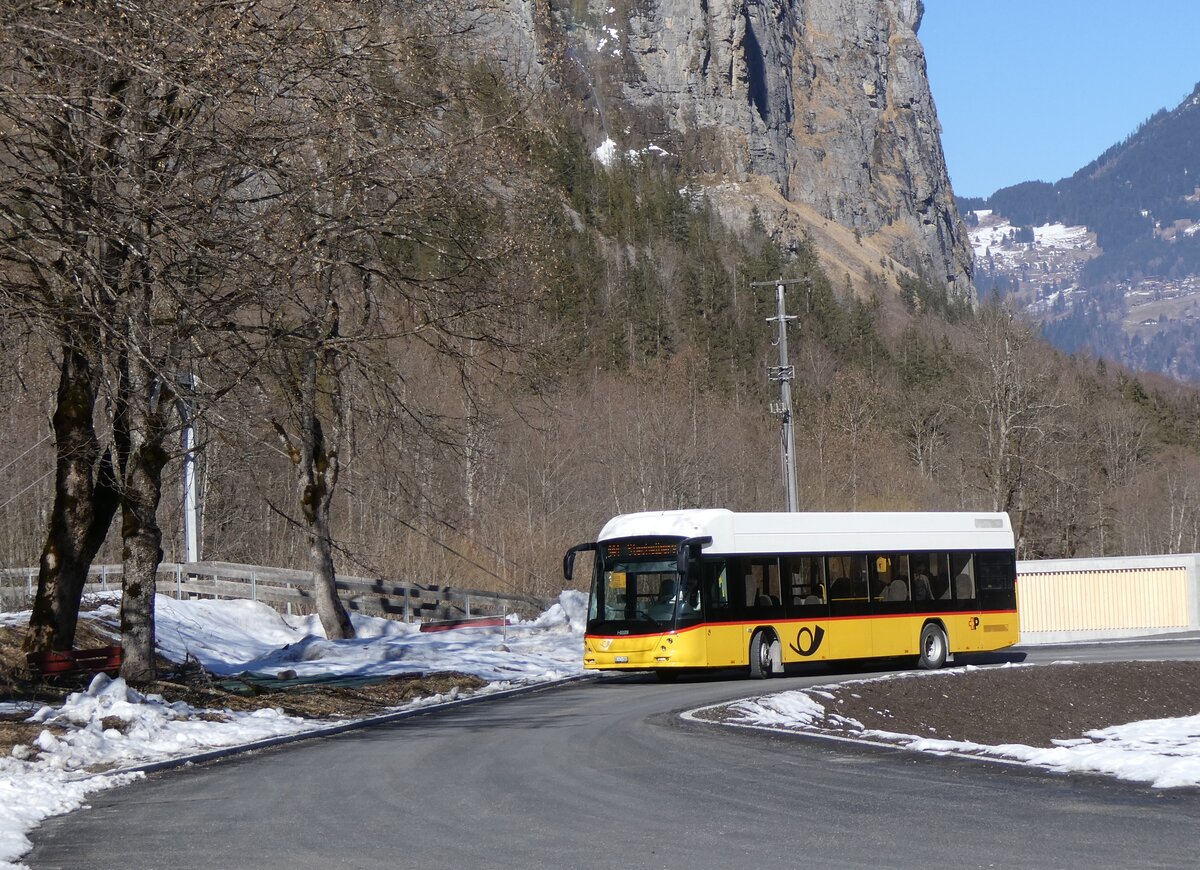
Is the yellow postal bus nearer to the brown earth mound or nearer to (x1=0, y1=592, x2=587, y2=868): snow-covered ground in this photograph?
(x1=0, y1=592, x2=587, y2=868): snow-covered ground

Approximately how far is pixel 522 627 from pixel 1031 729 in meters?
16.3

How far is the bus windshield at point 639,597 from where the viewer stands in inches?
980

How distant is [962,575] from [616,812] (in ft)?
61.9

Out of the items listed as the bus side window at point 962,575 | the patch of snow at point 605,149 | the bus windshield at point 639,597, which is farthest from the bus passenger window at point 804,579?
the patch of snow at point 605,149

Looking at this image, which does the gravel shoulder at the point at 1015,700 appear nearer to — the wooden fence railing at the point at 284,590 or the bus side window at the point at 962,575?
the bus side window at the point at 962,575

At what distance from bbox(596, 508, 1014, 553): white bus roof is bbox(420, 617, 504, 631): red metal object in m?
7.76

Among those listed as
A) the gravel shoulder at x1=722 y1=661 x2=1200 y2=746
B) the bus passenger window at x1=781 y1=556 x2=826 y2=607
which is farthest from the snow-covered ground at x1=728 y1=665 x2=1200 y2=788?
the bus passenger window at x1=781 y1=556 x2=826 y2=607

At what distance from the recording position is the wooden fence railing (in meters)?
33.5

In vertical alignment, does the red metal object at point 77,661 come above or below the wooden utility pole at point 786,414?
below

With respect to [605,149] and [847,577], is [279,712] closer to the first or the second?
[847,577]

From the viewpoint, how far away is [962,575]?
94.0 ft

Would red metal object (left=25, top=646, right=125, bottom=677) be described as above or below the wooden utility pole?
below

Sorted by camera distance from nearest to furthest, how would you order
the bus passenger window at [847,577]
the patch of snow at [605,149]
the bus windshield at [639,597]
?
the bus windshield at [639,597] → the bus passenger window at [847,577] → the patch of snow at [605,149]

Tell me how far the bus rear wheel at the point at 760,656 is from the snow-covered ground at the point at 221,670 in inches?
137
